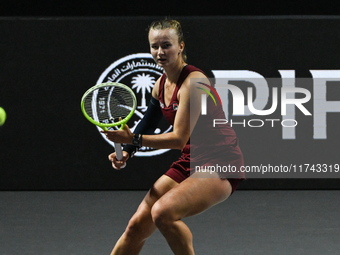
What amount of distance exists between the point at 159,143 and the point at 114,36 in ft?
9.85

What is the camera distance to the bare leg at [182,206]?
6.86 feet

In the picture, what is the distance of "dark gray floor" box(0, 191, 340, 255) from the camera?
3270 mm

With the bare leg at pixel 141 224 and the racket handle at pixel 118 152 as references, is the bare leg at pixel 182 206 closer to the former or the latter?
the bare leg at pixel 141 224

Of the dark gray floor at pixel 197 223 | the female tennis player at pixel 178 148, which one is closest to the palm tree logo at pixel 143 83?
the dark gray floor at pixel 197 223

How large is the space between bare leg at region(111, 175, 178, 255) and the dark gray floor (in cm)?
88

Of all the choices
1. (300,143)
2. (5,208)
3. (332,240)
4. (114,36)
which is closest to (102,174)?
(5,208)

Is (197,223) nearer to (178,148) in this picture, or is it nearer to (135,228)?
(135,228)

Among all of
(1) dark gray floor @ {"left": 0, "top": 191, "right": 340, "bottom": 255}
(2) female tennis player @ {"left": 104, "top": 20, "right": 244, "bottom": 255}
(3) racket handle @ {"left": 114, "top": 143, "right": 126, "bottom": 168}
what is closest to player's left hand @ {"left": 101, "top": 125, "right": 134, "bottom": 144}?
(2) female tennis player @ {"left": 104, "top": 20, "right": 244, "bottom": 255}

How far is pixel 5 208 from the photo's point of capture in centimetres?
449

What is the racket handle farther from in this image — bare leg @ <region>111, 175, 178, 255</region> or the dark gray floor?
the dark gray floor

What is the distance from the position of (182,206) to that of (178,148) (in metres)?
0.27

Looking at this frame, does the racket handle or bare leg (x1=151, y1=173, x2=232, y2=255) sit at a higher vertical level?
the racket handle

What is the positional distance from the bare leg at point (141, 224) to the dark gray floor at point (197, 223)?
0.88 meters

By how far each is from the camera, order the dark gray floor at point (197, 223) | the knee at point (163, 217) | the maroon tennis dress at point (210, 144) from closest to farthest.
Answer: the knee at point (163, 217) < the maroon tennis dress at point (210, 144) < the dark gray floor at point (197, 223)
